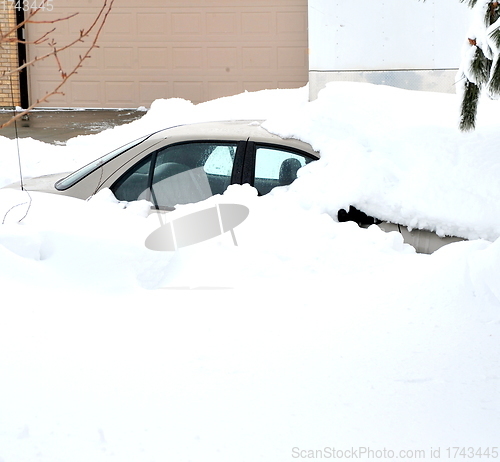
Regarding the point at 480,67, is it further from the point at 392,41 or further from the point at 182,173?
the point at 392,41

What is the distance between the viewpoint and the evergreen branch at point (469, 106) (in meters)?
3.91

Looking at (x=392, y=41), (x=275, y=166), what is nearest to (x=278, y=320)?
(x=275, y=166)

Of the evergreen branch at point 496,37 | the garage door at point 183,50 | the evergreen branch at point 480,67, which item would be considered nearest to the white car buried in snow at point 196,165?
the evergreen branch at point 480,67

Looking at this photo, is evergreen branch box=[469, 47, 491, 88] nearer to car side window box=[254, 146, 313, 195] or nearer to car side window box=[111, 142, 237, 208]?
car side window box=[254, 146, 313, 195]

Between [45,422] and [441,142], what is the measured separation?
3.11m

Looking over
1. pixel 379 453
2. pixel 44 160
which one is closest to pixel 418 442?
pixel 379 453

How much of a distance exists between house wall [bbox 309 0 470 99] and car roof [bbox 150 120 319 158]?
9.34 ft

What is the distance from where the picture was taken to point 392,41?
7.11 m

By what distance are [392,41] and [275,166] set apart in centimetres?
345

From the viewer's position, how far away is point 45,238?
3342 millimetres

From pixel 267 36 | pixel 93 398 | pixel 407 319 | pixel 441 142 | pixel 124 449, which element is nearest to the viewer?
pixel 124 449

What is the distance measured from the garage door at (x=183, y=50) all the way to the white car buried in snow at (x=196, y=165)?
9745 mm

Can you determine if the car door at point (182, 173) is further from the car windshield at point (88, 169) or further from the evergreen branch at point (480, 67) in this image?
the evergreen branch at point (480, 67)

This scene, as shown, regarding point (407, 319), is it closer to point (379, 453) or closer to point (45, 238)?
point (379, 453)
